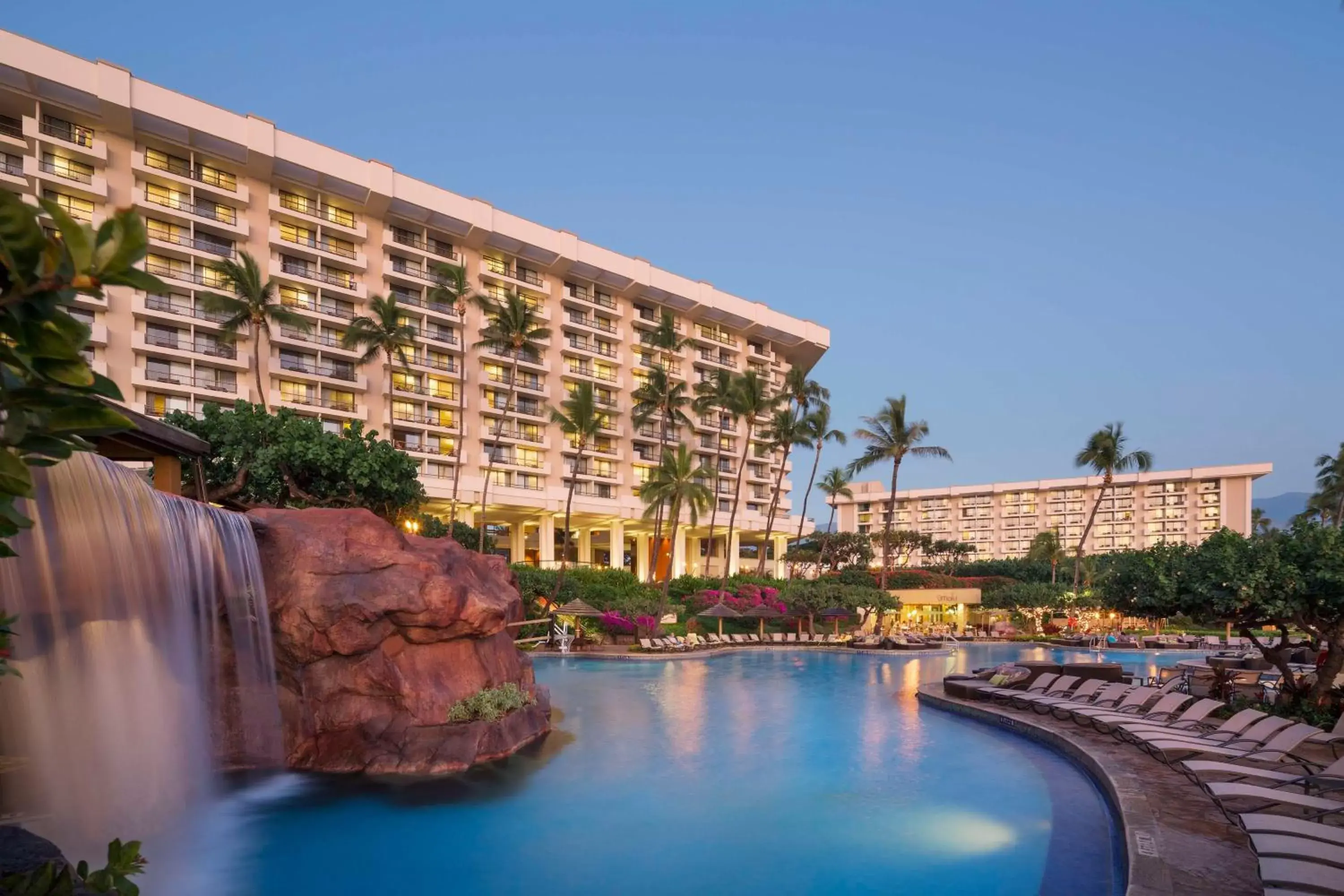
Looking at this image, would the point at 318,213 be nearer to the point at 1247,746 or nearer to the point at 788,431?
the point at 788,431

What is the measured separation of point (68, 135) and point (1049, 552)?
253 ft

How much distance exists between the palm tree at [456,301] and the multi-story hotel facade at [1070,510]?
56.9 meters

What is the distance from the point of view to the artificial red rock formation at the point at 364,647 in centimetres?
1304

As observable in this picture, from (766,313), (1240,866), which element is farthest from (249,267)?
(766,313)

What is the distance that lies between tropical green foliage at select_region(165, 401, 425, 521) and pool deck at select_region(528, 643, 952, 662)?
41.1 ft

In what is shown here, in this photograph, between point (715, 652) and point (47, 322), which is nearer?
point (47, 322)

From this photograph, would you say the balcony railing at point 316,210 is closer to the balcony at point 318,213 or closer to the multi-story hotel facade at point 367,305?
the balcony at point 318,213

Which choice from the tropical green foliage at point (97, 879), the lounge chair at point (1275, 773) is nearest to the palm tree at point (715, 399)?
the lounge chair at point (1275, 773)

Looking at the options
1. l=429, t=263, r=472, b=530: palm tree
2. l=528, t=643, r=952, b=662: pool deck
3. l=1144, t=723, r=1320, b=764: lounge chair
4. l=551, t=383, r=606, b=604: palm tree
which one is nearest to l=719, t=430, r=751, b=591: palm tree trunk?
l=528, t=643, r=952, b=662: pool deck

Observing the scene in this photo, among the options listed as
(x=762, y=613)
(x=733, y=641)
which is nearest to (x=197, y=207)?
(x=733, y=641)

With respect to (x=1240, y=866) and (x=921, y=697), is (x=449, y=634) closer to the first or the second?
(x=1240, y=866)

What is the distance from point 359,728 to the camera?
13.2 meters

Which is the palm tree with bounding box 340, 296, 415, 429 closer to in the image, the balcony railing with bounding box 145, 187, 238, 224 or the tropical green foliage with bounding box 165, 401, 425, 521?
the balcony railing with bounding box 145, 187, 238, 224

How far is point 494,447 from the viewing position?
52.3m
